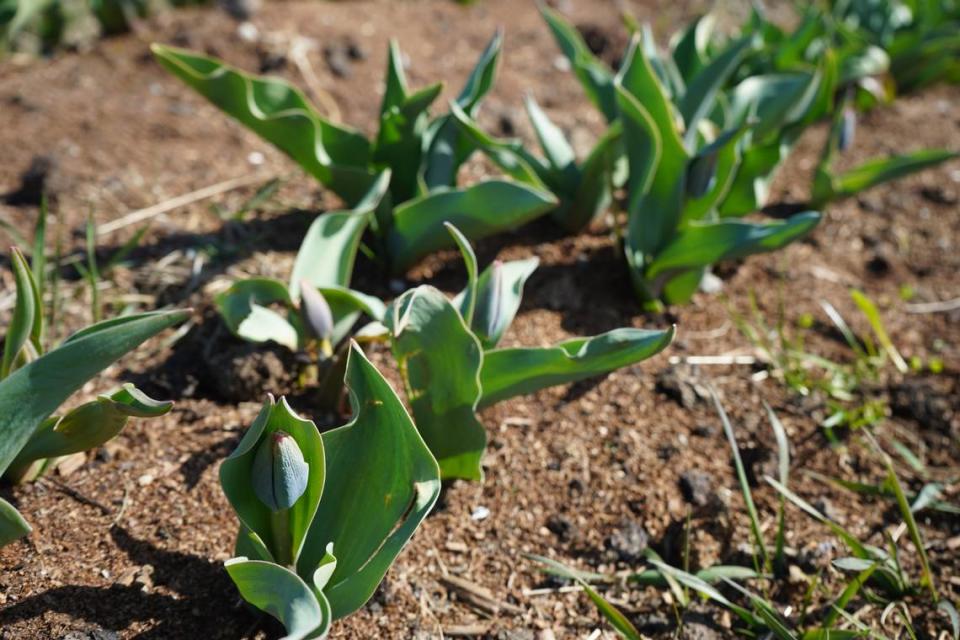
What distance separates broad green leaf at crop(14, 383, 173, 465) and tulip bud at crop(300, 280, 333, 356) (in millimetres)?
415

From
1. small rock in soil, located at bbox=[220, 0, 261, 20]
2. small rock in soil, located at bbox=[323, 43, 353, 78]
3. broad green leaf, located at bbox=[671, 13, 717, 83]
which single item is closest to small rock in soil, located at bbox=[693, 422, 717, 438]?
broad green leaf, located at bbox=[671, 13, 717, 83]

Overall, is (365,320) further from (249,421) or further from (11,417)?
(11,417)

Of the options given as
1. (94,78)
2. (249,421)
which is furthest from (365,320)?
(94,78)

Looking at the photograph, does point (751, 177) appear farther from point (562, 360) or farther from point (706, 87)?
point (562, 360)

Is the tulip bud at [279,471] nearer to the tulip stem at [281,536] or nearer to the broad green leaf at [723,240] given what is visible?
the tulip stem at [281,536]

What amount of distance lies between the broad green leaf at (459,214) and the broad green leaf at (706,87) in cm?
51

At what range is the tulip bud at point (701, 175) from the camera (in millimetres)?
2197

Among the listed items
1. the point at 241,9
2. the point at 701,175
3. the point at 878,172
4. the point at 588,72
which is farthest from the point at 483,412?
the point at 241,9

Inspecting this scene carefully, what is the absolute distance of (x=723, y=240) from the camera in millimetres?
2164

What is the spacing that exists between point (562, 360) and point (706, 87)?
1115mm

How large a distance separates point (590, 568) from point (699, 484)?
12.4 inches

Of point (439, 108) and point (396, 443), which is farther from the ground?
point (396, 443)

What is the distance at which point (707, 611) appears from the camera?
177 centimetres

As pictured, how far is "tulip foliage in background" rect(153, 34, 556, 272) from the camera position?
6.77 ft
